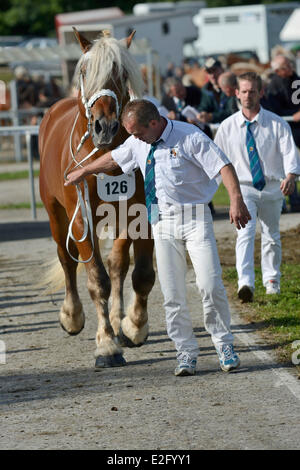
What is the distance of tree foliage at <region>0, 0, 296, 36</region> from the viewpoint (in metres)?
54.8

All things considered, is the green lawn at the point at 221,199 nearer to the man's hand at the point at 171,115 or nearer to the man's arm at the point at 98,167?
the man's hand at the point at 171,115

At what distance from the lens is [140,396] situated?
6.18 metres

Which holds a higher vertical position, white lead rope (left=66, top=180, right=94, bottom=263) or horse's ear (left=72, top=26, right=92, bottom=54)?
horse's ear (left=72, top=26, right=92, bottom=54)

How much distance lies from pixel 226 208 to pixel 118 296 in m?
7.96

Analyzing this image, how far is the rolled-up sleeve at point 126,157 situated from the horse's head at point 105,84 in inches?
4.4

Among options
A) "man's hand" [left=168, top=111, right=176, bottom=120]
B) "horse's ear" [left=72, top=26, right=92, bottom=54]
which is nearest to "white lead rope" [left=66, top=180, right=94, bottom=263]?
"horse's ear" [left=72, top=26, right=92, bottom=54]

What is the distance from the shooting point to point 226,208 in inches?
614

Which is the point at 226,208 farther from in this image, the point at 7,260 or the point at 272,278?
the point at 272,278

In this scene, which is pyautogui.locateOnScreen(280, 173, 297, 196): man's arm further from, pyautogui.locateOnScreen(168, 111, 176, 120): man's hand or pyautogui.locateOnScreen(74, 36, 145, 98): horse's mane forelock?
pyautogui.locateOnScreen(168, 111, 176, 120): man's hand

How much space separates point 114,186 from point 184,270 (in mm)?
916

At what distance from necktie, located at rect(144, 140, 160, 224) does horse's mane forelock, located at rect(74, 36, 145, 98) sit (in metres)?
0.79

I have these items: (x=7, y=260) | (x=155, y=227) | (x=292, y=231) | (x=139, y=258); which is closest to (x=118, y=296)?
(x=139, y=258)

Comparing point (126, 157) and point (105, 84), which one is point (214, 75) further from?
point (126, 157)

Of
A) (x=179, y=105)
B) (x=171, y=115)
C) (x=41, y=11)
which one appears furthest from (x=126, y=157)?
(x=41, y=11)
